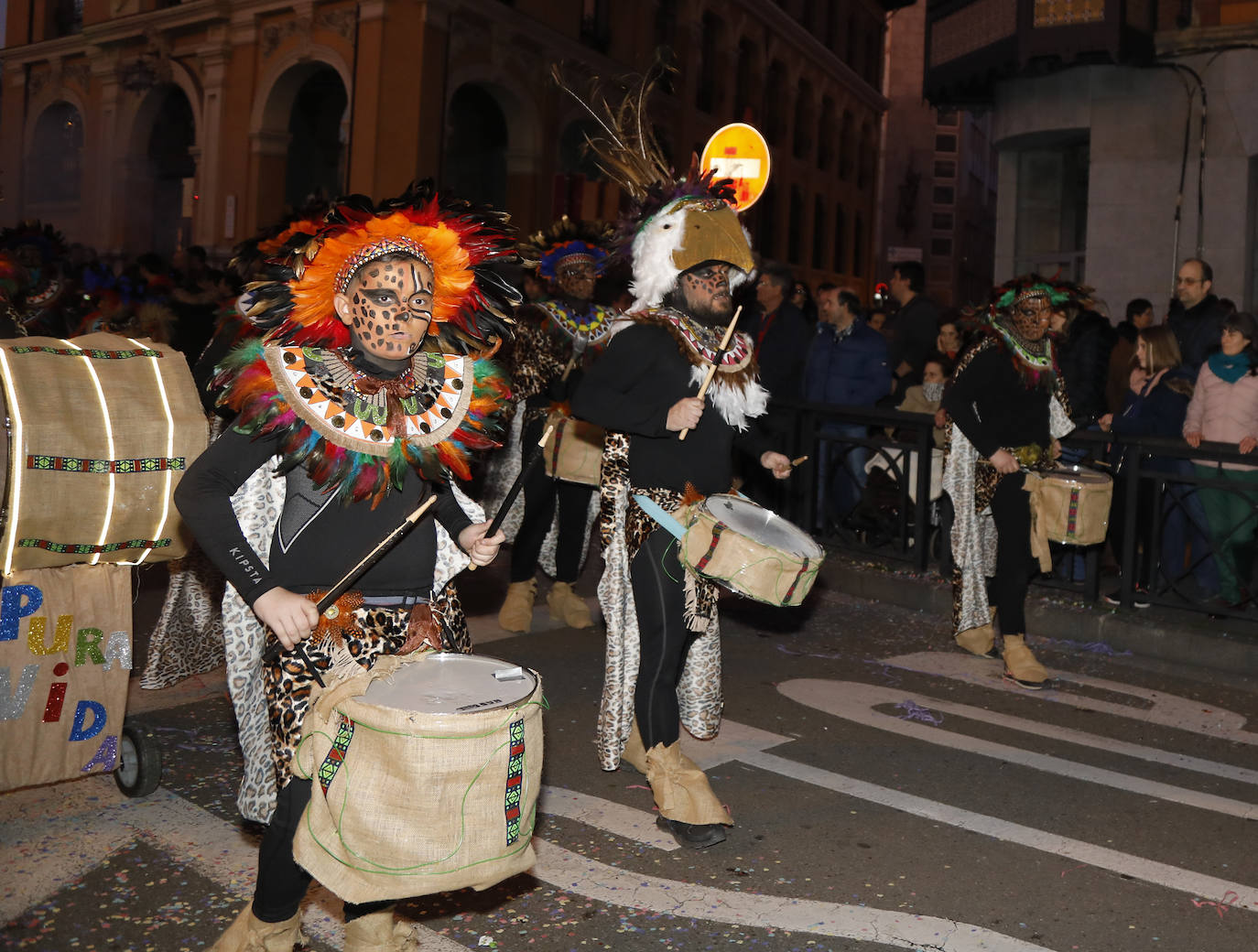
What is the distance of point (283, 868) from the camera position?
3037 mm

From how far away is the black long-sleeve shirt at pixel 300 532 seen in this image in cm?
301

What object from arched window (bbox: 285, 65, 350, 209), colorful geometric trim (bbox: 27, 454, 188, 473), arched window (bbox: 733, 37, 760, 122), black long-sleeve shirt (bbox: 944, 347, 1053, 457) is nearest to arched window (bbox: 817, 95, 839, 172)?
arched window (bbox: 733, 37, 760, 122)

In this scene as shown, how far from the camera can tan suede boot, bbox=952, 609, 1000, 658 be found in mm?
7254

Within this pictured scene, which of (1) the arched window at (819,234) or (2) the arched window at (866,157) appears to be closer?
(1) the arched window at (819,234)

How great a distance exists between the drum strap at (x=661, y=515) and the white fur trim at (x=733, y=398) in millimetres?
411

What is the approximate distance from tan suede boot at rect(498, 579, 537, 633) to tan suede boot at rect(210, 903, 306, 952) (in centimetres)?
424

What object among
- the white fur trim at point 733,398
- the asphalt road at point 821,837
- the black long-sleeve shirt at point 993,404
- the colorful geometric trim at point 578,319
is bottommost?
the asphalt road at point 821,837

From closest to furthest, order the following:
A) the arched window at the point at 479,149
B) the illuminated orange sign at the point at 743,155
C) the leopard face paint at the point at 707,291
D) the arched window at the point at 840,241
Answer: the leopard face paint at the point at 707,291 < the illuminated orange sign at the point at 743,155 < the arched window at the point at 479,149 < the arched window at the point at 840,241

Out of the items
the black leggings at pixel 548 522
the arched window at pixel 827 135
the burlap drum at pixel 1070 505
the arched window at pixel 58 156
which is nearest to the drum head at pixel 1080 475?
the burlap drum at pixel 1070 505

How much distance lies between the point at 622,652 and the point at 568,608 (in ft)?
9.25

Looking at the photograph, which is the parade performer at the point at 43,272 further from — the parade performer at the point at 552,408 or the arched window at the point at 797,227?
the arched window at the point at 797,227

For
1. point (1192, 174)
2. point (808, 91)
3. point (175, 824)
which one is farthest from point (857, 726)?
point (808, 91)

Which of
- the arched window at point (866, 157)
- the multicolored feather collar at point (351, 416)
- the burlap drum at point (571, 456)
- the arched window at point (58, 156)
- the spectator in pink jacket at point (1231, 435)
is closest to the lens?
the multicolored feather collar at point (351, 416)

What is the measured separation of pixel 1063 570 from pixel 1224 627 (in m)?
1.27
